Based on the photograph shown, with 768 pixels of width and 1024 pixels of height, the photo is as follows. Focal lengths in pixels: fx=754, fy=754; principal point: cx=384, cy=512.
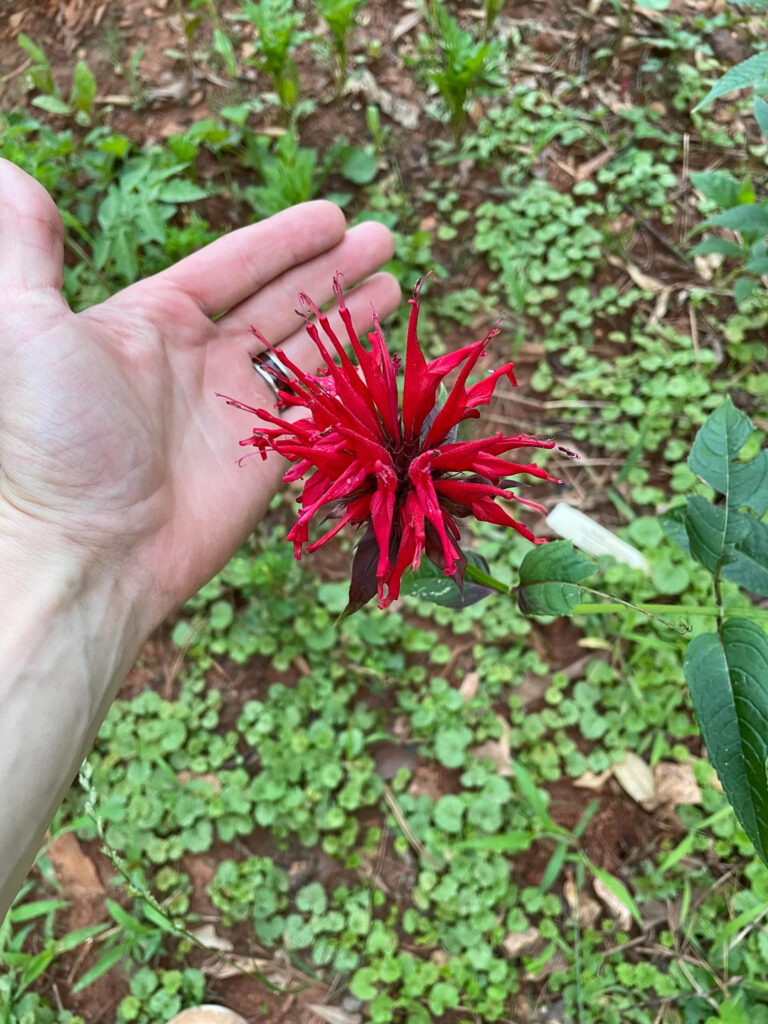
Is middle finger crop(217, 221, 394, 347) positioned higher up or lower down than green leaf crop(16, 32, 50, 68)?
lower down

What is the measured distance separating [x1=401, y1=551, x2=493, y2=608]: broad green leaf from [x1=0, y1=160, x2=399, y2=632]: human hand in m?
0.65

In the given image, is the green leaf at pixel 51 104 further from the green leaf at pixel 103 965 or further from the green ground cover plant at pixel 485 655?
the green leaf at pixel 103 965

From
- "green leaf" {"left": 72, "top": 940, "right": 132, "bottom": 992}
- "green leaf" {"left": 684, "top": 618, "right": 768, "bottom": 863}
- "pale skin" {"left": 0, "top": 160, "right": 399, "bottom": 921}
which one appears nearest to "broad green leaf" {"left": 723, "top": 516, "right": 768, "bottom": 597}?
"green leaf" {"left": 684, "top": 618, "right": 768, "bottom": 863}

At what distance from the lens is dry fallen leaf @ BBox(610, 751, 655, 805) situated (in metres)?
1.94

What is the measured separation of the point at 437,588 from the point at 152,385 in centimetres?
A: 87

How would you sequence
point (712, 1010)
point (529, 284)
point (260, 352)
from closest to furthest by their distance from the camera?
point (712, 1010), point (260, 352), point (529, 284)

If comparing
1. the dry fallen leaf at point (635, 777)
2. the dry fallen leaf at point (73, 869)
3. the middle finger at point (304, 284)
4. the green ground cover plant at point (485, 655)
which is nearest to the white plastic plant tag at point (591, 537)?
the green ground cover plant at point (485, 655)

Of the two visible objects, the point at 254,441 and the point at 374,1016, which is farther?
the point at 374,1016

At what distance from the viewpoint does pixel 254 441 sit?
1338mm

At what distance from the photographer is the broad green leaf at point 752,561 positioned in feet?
4.34

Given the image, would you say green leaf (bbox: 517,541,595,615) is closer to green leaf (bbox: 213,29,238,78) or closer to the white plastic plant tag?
the white plastic plant tag

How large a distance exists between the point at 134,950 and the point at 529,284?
2.29 meters

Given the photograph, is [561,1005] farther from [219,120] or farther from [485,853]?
[219,120]

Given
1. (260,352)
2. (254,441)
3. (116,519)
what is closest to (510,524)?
(254,441)
